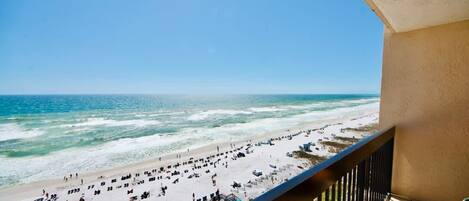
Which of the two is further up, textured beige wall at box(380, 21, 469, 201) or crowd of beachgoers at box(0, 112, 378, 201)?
textured beige wall at box(380, 21, 469, 201)

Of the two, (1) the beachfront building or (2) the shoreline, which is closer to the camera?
(1) the beachfront building

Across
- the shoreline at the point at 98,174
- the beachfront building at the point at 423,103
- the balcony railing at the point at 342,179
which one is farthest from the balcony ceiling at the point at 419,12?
the shoreline at the point at 98,174

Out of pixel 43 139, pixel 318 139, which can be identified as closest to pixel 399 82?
pixel 318 139

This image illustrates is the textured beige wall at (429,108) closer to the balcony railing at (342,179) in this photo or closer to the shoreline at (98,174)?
the balcony railing at (342,179)

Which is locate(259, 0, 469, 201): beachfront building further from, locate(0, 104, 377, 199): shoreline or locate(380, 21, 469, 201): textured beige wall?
locate(0, 104, 377, 199): shoreline

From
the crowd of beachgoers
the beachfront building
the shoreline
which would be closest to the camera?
the beachfront building

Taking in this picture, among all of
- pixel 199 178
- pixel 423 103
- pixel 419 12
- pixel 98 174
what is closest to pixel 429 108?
pixel 423 103

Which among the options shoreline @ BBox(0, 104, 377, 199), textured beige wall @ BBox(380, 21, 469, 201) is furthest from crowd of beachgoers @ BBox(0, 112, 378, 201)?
textured beige wall @ BBox(380, 21, 469, 201)
